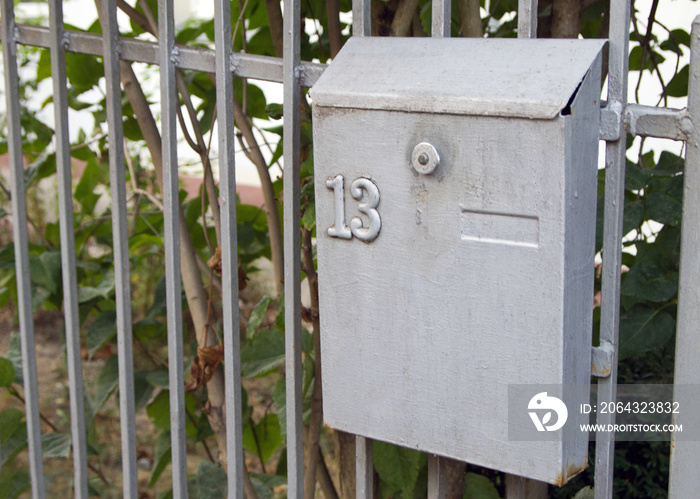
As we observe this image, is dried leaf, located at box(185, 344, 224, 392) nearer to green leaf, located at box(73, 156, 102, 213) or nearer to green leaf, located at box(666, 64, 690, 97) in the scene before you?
green leaf, located at box(73, 156, 102, 213)

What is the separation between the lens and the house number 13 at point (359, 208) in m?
1.09

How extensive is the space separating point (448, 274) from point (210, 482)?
100 centimetres

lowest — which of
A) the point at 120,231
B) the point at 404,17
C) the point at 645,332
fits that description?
the point at 645,332

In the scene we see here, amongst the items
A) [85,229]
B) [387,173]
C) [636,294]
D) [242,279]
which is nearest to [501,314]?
[387,173]

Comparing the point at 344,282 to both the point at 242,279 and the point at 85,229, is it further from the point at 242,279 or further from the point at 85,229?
the point at 85,229

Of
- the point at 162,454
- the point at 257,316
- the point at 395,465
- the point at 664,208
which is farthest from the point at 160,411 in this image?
the point at 664,208

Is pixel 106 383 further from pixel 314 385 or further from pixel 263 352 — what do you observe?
pixel 314 385

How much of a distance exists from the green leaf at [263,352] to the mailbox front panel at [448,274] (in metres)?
0.54

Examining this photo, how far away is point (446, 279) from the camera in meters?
1.06

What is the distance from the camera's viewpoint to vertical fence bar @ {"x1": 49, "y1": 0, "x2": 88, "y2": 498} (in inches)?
59.7

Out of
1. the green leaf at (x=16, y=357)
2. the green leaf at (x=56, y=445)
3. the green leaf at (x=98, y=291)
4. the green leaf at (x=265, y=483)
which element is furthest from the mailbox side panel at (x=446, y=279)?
the green leaf at (x=16, y=357)

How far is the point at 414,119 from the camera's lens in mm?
1039

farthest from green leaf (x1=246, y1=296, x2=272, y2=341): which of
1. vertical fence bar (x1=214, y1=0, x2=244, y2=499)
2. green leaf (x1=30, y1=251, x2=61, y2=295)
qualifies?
green leaf (x1=30, y1=251, x2=61, y2=295)

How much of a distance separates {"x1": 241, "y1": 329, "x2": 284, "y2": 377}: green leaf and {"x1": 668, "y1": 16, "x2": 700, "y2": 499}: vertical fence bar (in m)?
0.90
